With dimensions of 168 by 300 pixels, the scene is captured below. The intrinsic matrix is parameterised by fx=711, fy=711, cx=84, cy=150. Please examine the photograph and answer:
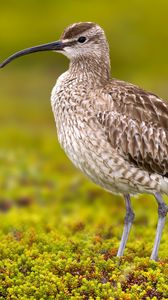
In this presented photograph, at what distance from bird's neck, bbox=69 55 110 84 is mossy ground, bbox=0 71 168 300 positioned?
2.71 meters

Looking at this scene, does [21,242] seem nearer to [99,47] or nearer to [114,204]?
[99,47]

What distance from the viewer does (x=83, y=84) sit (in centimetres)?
1171

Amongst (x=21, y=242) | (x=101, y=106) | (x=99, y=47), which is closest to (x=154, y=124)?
(x=101, y=106)

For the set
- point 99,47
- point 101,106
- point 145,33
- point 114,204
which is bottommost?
point 114,204

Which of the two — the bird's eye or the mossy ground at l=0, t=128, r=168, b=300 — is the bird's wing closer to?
the bird's eye

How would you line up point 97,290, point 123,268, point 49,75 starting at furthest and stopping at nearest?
1. point 49,75
2. point 123,268
3. point 97,290

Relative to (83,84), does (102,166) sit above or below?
below

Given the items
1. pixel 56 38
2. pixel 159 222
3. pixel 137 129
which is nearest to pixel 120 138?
pixel 137 129

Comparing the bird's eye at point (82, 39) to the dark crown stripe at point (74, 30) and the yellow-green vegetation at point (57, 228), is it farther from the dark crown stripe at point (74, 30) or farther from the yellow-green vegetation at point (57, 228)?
the yellow-green vegetation at point (57, 228)

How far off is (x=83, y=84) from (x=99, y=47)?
2.67ft

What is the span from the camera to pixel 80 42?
11.9 metres

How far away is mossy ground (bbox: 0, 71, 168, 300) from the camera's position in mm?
9352

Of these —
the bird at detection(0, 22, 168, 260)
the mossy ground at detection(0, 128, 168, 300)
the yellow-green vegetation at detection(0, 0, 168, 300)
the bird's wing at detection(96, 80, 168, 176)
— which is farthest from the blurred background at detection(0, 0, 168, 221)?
the bird's wing at detection(96, 80, 168, 176)

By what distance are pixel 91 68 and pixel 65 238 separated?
115 inches
